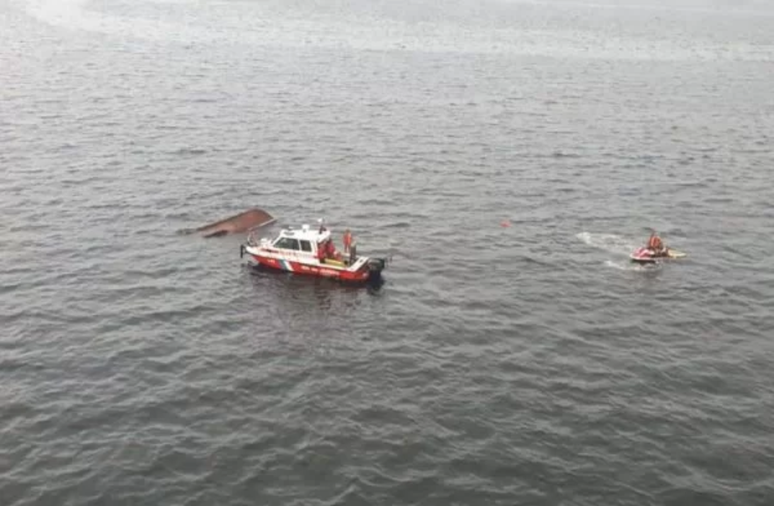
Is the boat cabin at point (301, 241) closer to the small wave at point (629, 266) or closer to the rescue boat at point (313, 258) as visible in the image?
the rescue boat at point (313, 258)

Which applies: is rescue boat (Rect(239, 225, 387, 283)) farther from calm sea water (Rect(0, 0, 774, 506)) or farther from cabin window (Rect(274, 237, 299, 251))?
calm sea water (Rect(0, 0, 774, 506))

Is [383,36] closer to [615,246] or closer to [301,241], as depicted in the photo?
[615,246]

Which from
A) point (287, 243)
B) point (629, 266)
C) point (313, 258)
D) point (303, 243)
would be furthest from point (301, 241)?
point (629, 266)

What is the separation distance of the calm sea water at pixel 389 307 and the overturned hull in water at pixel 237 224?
132cm

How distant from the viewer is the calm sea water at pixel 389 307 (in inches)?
1233

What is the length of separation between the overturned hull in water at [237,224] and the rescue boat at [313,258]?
17.9 ft

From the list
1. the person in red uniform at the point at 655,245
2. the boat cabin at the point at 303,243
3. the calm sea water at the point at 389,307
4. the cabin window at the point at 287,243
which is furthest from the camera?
the person in red uniform at the point at 655,245

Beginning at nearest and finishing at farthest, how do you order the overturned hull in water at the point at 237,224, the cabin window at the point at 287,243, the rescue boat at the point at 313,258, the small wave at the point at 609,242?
the rescue boat at the point at 313,258, the cabin window at the point at 287,243, the small wave at the point at 609,242, the overturned hull in water at the point at 237,224

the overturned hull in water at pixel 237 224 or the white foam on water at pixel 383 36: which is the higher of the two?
the white foam on water at pixel 383 36

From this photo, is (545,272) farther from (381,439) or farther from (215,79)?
(215,79)

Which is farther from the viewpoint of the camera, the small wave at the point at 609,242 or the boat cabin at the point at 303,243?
the small wave at the point at 609,242

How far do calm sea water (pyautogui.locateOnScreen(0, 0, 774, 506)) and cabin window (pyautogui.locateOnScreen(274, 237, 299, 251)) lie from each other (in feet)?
6.87

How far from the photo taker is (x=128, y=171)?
A: 67250 mm

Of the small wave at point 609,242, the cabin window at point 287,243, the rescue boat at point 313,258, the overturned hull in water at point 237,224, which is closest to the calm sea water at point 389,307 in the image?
the small wave at point 609,242
